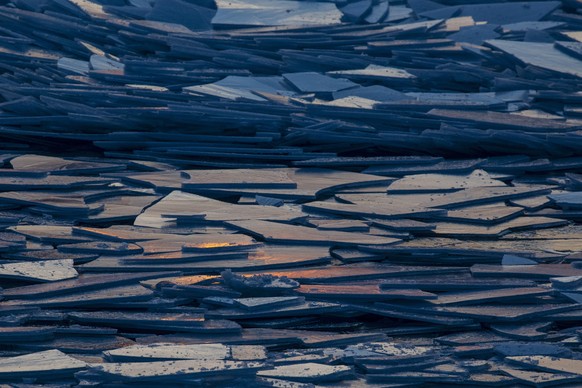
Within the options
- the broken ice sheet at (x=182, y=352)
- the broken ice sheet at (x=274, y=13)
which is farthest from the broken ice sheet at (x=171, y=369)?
the broken ice sheet at (x=274, y=13)

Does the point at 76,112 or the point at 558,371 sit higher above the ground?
the point at 76,112

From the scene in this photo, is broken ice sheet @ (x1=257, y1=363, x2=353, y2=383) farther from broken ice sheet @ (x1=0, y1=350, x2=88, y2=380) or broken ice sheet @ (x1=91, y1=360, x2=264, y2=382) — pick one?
broken ice sheet @ (x1=0, y1=350, x2=88, y2=380)

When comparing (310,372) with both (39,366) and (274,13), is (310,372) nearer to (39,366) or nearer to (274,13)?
(39,366)

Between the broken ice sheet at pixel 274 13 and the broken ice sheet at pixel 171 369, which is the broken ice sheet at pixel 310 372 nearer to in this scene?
the broken ice sheet at pixel 171 369

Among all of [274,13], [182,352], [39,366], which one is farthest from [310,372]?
[274,13]

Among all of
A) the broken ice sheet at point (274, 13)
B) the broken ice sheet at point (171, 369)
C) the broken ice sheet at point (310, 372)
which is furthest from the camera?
the broken ice sheet at point (274, 13)

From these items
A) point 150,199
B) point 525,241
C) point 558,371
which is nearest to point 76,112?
point 150,199

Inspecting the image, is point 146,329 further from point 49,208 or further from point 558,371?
point 558,371

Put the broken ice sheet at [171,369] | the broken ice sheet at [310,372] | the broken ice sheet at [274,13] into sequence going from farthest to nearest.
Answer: the broken ice sheet at [274,13] < the broken ice sheet at [310,372] < the broken ice sheet at [171,369]

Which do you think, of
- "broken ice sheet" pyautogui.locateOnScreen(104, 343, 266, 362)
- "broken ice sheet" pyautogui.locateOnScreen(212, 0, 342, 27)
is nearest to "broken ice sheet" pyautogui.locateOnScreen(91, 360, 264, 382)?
"broken ice sheet" pyautogui.locateOnScreen(104, 343, 266, 362)

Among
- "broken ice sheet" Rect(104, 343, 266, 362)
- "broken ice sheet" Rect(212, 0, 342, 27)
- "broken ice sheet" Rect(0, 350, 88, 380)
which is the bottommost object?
"broken ice sheet" Rect(0, 350, 88, 380)

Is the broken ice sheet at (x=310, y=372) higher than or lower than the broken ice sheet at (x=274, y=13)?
lower
